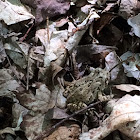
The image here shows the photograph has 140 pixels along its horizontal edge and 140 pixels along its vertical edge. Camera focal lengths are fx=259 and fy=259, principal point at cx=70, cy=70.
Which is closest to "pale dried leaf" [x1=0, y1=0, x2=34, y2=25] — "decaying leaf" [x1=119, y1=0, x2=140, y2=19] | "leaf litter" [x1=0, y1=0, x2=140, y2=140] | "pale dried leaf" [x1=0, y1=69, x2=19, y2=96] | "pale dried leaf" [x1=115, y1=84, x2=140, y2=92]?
"leaf litter" [x1=0, y1=0, x2=140, y2=140]

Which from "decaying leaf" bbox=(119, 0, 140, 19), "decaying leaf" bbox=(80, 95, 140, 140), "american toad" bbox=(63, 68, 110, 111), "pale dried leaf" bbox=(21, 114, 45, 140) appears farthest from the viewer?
"decaying leaf" bbox=(119, 0, 140, 19)

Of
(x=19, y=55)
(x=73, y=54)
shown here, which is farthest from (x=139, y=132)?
(x=19, y=55)

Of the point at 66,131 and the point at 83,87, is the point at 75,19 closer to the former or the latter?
the point at 83,87

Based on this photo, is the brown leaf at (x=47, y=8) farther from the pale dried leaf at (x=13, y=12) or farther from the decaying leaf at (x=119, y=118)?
the decaying leaf at (x=119, y=118)

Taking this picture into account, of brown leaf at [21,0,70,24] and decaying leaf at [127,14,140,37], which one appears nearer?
decaying leaf at [127,14,140,37]

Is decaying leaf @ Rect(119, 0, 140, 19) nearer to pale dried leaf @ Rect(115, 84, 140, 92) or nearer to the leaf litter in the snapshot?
the leaf litter

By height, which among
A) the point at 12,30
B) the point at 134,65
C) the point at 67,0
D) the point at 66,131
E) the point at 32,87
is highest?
the point at 67,0

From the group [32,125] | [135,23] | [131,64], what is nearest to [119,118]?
[131,64]

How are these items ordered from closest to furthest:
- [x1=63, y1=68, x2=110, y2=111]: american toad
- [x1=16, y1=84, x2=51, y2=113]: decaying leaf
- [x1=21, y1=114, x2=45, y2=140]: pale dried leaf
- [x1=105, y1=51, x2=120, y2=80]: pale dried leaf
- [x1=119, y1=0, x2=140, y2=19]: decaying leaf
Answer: [x1=21, y1=114, x2=45, y2=140]: pale dried leaf → [x1=16, y1=84, x2=51, y2=113]: decaying leaf → [x1=63, y1=68, x2=110, y2=111]: american toad → [x1=105, y1=51, x2=120, y2=80]: pale dried leaf → [x1=119, y1=0, x2=140, y2=19]: decaying leaf
